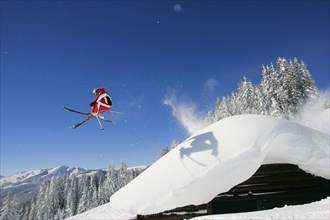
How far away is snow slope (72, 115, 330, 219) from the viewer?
26.4 ft

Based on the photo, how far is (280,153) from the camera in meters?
8.72

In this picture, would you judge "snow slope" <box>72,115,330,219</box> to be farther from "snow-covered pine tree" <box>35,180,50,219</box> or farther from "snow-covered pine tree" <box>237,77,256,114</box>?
"snow-covered pine tree" <box>35,180,50,219</box>

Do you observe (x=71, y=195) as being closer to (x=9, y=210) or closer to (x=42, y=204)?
(x=42, y=204)

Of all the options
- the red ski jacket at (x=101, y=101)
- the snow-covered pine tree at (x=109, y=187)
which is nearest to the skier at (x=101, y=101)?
the red ski jacket at (x=101, y=101)

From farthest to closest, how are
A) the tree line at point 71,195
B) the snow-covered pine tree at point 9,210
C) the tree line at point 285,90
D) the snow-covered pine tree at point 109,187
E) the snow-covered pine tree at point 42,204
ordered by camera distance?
1. the snow-covered pine tree at point 42,204
2. the snow-covered pine tree at point 109,187
3. the tree line at point 71,195
4. the snow-covered pine tree at point 9,210
5. the tree line at point 285,90

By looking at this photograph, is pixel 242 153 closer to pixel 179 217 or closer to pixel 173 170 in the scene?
pixel 173 170

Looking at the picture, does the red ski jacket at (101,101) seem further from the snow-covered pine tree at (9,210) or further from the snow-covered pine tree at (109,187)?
the snow-covered pine tree at (109,187)

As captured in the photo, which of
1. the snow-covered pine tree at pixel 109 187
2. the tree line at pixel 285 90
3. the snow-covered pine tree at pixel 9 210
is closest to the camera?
the tree line at pixel 285 90

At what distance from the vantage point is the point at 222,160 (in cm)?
801

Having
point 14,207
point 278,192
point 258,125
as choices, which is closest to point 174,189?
point 258,125

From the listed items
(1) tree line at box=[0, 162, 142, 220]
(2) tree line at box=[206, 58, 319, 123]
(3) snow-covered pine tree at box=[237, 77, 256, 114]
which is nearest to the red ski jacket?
(2) tree line at box=[206, 58, 319, 123]

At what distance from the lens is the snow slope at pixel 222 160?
8039 mm

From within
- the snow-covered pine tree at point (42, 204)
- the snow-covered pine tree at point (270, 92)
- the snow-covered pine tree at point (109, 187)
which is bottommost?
the snow-covered pine tree at point (42, 204)

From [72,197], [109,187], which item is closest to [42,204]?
[72,197]
